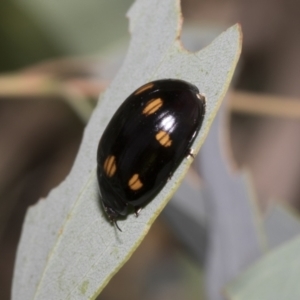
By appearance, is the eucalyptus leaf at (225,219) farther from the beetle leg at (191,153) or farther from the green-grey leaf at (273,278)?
the beetle leg at (191,153)

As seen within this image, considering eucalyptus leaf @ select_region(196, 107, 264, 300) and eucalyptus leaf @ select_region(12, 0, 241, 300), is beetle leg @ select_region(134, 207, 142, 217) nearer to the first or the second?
eucalyptus leaf @ select_region(12, 0, 241, 300)

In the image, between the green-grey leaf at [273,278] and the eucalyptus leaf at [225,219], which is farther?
the eucalyptus leaf at [225,219]

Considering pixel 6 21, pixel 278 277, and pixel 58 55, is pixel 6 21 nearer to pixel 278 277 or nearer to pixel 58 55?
pixel 58 55

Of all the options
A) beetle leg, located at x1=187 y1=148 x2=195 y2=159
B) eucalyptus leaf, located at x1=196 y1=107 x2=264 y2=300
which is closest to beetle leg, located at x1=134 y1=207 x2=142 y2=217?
beetle leg, located at x1=187 y1=148 x2=195 y2=159

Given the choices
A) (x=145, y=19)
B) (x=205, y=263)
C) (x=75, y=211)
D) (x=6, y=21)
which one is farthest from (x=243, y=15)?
(x=75, y=211)

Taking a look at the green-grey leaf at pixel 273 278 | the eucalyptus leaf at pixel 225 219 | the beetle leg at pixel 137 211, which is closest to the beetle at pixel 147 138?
the beetle leg at pixel 137 211

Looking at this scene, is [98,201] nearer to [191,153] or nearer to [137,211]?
[137,211]
